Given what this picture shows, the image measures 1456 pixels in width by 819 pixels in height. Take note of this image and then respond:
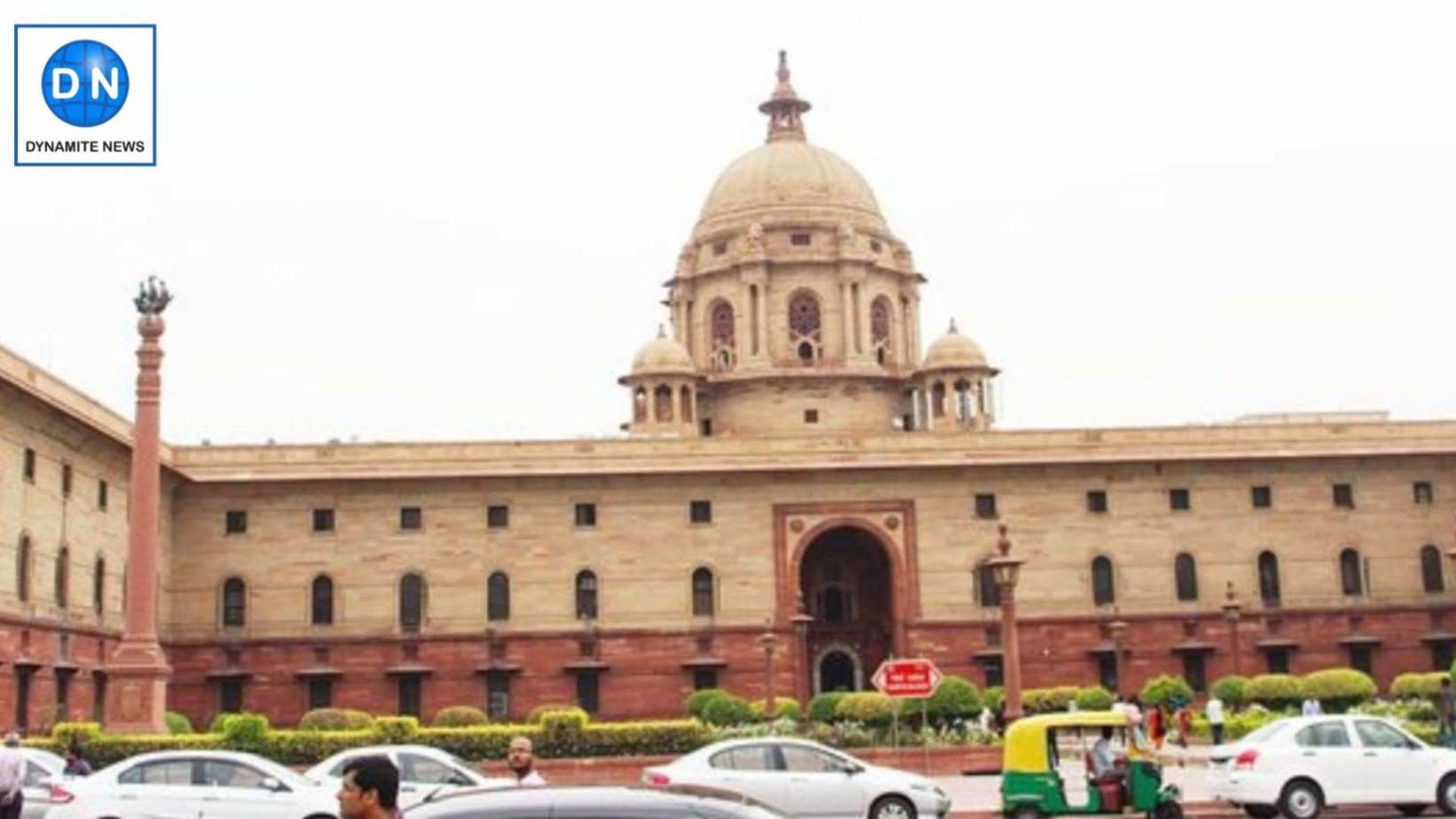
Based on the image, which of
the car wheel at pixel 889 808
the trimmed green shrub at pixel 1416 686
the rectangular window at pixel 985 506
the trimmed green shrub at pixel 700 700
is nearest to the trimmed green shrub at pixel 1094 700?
the trimmed green shrub at pixel 1416 686

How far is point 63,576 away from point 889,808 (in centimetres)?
2517

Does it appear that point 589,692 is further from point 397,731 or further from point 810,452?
point 397,731

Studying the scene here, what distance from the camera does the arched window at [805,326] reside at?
186ft

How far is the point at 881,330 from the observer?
58.2 metres

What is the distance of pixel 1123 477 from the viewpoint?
48.2 m

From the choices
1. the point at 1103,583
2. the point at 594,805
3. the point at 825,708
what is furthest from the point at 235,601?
the point at 594,805

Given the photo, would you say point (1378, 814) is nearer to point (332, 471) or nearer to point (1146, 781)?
point (1146, 781)

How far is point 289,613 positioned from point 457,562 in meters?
4.68

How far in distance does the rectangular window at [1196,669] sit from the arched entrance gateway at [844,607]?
8.26 metres

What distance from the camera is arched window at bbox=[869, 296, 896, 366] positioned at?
189 ft

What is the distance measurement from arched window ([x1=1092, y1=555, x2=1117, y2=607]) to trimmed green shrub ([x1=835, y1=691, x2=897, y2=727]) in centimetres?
1243

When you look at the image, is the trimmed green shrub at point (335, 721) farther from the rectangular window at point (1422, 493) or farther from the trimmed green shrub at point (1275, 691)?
the rectangular window at point (1422, 493)

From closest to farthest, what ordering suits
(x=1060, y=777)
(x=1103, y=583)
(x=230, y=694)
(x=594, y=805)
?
(x=594, y=805), (x=1060, y=777), (x=230, y=694), (x=1103, y=583)

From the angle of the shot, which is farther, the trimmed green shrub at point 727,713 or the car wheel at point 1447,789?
the trimmed green shrub at point 727,713
